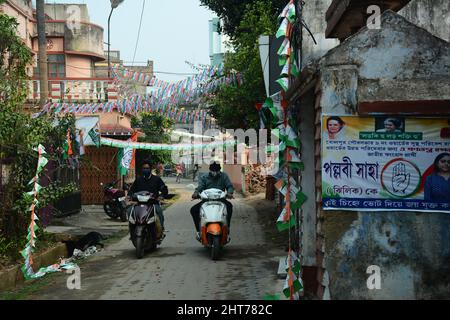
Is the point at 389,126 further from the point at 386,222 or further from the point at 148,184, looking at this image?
the point at 148,184

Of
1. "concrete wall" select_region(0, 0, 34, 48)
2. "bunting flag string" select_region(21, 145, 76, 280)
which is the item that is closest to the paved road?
"bunting flag string" select_region(21, 145, 76, 280)

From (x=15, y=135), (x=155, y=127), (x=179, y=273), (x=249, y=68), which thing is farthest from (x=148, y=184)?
(x=155, y=127)

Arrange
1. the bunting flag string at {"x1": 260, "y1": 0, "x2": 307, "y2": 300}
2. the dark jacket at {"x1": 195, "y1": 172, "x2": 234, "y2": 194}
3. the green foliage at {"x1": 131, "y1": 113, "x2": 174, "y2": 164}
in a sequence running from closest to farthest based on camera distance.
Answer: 1. the bunting flag string at {"x1": 260, "y1": 0, "x2": 307, "y2": 300}
2. the dark jacket at {"x1": 195, "y1": 172, "x2": 234, "y2": 194}
3. the green foliage at {"x1": 131, "y1": 113, "x2": 174, "y2": 164}

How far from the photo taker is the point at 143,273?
9.28 metres

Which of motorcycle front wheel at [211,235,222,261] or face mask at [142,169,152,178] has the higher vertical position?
face mask at [142,169,152,178]

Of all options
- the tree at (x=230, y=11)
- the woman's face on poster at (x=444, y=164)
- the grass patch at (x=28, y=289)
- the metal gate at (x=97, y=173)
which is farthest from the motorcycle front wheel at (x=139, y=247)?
the metal gate at (x=97, y=173)

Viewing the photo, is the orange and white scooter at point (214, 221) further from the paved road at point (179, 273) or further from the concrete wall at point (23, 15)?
the concrete wall at point (23, 15)

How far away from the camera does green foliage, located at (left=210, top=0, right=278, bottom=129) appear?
1538cm

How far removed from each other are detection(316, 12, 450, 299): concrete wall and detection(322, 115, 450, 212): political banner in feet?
0.38

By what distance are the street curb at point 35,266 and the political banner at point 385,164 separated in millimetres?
4756

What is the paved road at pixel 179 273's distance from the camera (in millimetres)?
7785

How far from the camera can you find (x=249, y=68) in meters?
15.5

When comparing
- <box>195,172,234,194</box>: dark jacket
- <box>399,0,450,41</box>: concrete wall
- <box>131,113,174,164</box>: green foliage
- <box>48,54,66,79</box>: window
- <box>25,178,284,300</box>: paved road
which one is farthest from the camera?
<box>48,54,66,79</box>: window

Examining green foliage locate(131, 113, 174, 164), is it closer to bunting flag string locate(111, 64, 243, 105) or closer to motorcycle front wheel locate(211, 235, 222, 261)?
bunting flag string locate(111, 64, 243, 105)
